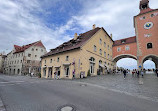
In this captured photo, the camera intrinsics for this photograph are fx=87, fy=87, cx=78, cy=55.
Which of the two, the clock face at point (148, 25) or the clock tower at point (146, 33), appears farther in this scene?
the clock face at point (148, 25)

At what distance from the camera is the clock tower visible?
25.6 metres

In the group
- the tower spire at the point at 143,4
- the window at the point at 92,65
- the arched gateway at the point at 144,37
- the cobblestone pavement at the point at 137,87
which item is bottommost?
the cobblestone pavement at the point at 137,87

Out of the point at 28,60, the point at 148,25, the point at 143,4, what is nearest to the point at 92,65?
the point at 148,25

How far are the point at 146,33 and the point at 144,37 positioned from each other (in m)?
1.31

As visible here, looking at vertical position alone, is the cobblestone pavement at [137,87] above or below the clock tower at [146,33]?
below

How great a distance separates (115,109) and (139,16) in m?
34.4

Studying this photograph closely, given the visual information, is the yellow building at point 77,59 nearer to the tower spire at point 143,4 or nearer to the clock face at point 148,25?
the clock face at point 148,25

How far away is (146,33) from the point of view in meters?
27.0

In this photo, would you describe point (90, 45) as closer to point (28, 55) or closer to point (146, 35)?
point (146, 35)

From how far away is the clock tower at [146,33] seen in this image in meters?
25.6

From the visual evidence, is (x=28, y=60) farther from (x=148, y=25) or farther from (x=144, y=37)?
(x=148, y=25)

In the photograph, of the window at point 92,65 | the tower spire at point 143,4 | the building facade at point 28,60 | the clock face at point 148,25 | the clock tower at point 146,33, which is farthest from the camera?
the building facade at point 28,60

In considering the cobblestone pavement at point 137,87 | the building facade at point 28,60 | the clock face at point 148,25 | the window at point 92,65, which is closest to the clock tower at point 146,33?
the clock face at point 148,25

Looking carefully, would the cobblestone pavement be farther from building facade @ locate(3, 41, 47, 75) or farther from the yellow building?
building facade @ locate(3, 41, 47, 75)
